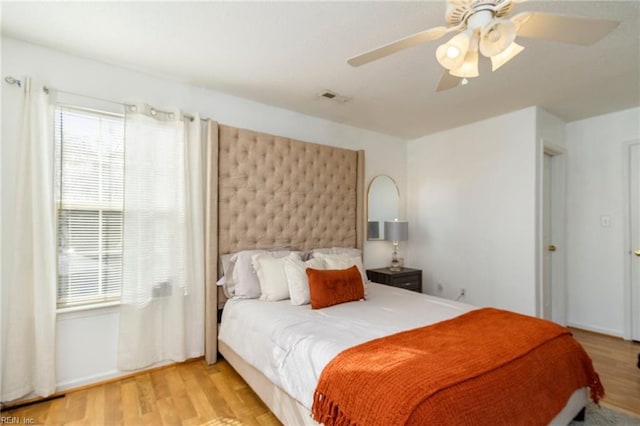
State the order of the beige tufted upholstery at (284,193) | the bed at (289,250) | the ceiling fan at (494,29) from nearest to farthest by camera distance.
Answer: the ceiling fan at (494,29) < the bed at (289,250) < the beige tufted upholstery at (284,193)

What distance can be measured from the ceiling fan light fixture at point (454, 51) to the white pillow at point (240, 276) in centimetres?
212

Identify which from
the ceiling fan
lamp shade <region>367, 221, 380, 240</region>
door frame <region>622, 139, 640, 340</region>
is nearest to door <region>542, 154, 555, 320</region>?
door frame <region>622, 139, 640, 340</region>

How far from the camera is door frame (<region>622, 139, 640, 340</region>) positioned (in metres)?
3.36

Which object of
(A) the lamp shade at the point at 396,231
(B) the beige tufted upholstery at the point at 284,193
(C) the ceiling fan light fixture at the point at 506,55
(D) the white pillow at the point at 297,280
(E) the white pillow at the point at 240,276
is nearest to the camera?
(C) the ceiling fan light fixture at the point at 506,55

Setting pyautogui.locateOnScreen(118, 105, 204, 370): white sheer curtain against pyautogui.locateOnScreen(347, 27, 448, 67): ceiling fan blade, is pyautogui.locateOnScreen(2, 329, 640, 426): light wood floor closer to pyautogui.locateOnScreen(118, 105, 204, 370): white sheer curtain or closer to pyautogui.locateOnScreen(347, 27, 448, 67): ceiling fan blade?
pyautogui.locateOnScreen(118, 105, 204, 370): white sheer curtain

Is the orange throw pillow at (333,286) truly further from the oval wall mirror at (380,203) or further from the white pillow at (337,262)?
the oval wall mirror at (380,203)

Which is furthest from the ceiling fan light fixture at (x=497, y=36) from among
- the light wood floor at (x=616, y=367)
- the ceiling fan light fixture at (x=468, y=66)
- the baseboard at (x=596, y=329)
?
the baseboard at (x=596, y=329)

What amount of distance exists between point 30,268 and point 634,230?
18.2 feet

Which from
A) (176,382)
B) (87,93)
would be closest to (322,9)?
(87,93)

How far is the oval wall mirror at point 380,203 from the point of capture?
4.14 meters

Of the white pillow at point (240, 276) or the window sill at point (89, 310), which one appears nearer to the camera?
the window sill at point (89, 310)

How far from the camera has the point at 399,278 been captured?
379 cm

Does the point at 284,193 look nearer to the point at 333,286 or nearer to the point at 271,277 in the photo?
the point at 271,277

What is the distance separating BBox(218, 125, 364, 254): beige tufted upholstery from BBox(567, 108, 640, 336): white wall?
2615 millimetres
